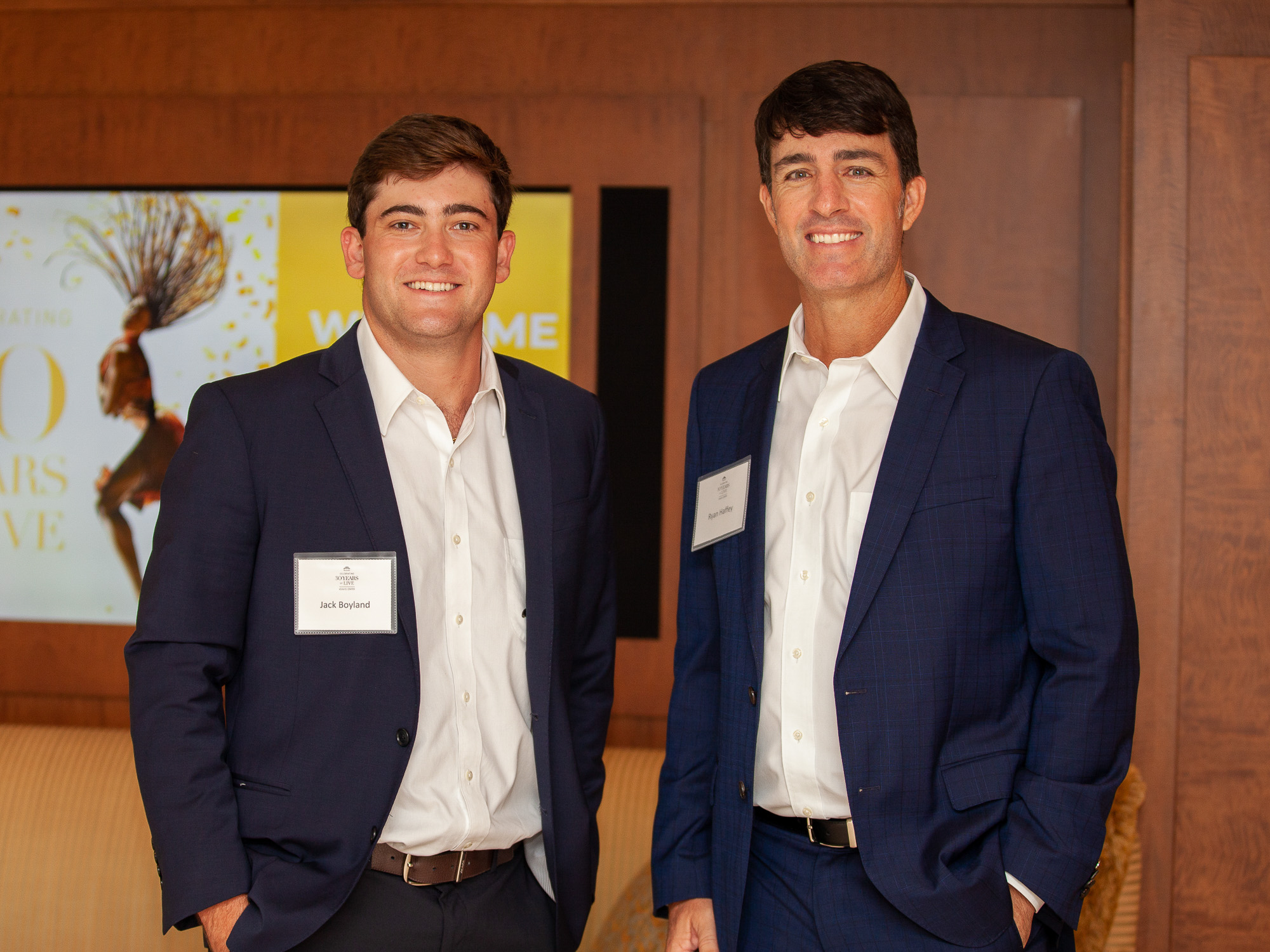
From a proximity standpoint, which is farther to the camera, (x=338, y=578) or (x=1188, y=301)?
(x=1188, y=301)

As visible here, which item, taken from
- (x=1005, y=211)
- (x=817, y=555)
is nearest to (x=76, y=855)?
(x=817, y=555)

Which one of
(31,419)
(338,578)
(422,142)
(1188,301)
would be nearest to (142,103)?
(31,419)

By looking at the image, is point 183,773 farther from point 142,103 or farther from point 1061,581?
point 142,103

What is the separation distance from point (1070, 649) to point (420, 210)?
1.36 metres

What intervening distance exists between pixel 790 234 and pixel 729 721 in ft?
2.80

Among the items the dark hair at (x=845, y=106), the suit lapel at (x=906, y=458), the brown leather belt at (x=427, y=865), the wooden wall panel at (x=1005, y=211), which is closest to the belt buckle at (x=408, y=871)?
the brown leather belt at (x=427, y=865)

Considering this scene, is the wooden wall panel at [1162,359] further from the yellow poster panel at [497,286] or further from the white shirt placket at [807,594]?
the yellow poster panel at [497,286]

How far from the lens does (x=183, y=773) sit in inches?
68.6

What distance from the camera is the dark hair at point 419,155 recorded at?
2.00m

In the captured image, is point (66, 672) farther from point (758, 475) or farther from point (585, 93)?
point (758, 475)

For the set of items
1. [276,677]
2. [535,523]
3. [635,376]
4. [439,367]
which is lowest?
[276,677]

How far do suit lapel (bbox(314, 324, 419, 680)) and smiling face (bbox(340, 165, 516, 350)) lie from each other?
0.44 ft

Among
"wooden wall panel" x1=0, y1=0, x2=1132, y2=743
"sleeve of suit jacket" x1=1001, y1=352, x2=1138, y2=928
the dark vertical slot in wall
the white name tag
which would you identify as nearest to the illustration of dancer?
"wooden wall panel" x1=0, y1=0, x2=1132, y2=743

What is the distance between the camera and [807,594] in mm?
1781
